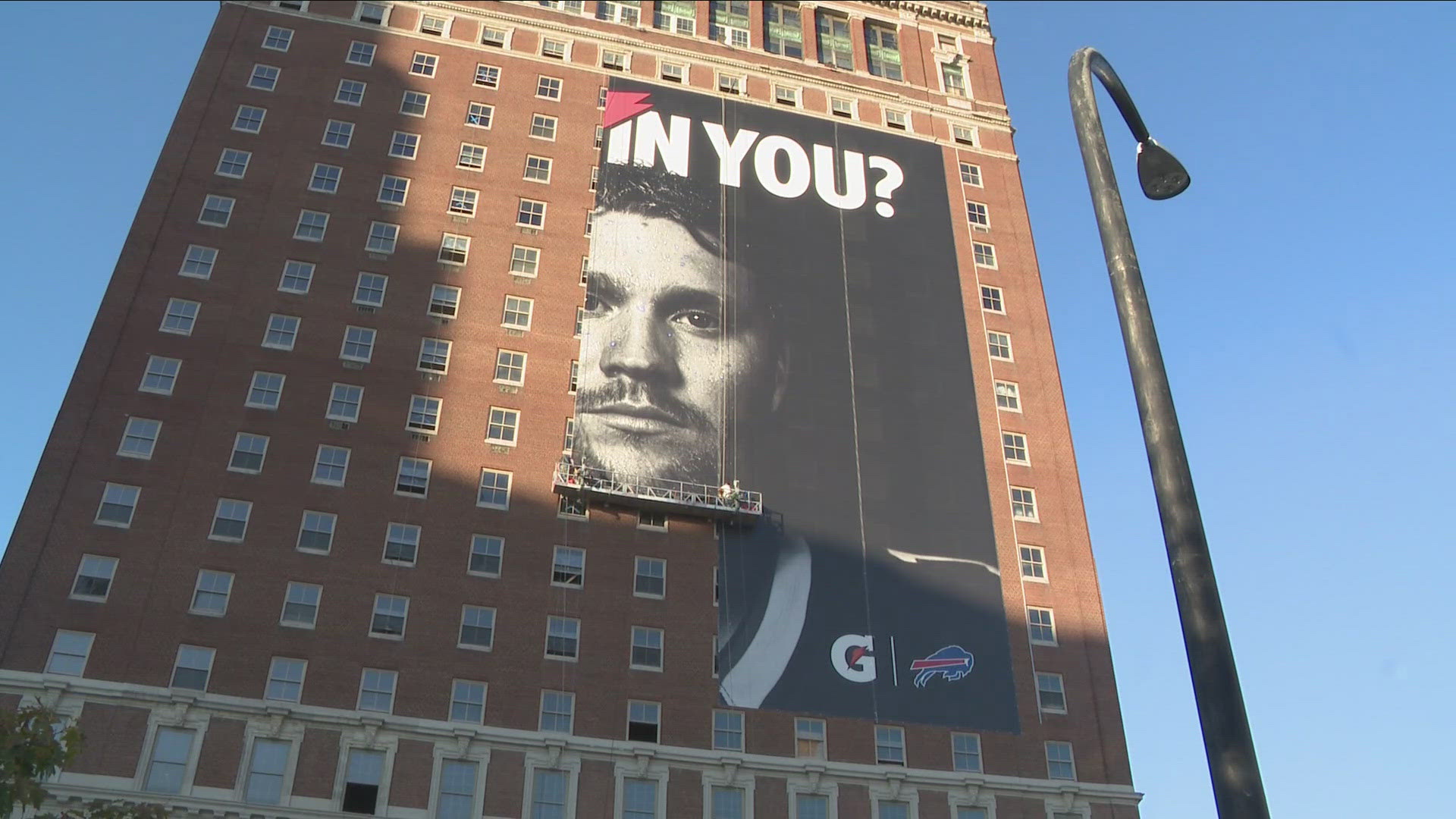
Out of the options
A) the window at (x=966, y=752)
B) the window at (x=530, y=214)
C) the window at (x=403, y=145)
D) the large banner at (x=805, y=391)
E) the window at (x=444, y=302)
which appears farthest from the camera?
the window at (x=403, y=145)

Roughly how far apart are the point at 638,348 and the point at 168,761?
3003cm

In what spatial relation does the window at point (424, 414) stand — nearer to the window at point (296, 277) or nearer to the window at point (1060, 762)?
the window at point (296, 277)

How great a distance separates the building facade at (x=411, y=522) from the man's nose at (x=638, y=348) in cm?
224

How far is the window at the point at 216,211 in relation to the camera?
6712 cm

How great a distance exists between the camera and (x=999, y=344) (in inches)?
2945

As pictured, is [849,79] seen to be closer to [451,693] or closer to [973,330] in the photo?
[973,330]

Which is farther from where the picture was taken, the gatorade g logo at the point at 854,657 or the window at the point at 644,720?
the gatorade g logo at the point at 854,657

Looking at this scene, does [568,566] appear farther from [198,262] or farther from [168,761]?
[198,262]

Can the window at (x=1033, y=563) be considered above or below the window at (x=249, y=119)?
below

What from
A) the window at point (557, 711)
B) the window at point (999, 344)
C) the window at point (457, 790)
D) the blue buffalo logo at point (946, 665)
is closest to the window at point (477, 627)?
the window at point (557, 711)

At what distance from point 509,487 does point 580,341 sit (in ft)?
31.8

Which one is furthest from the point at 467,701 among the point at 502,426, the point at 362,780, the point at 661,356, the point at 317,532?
the point at 661,356

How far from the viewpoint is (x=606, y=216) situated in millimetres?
71688

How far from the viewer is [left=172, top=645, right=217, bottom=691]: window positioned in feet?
174
